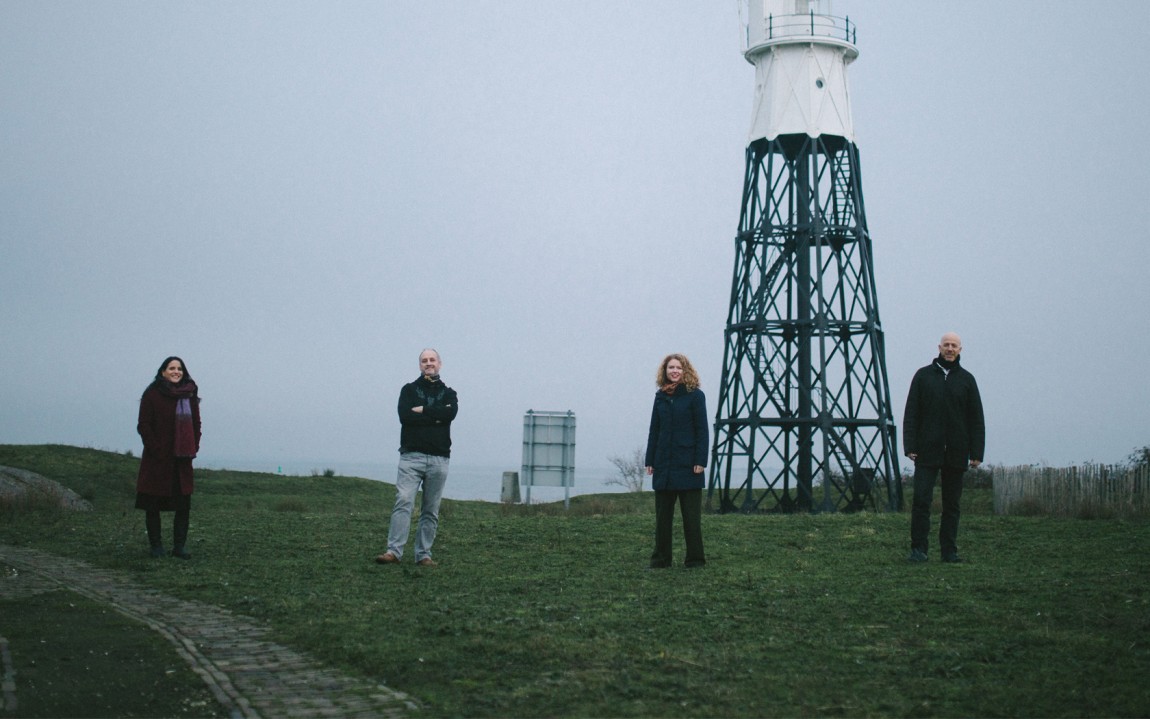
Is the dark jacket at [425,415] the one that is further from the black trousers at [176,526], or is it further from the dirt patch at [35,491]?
the dirt patch at [35,491]

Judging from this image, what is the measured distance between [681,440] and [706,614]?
11.7 ft

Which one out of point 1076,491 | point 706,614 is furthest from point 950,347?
point 1076,491

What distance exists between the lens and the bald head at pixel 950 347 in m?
13.8

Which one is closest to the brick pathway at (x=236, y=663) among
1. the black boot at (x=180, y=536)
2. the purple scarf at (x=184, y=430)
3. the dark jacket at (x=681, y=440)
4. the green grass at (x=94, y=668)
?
the green grass at (x=94, y=668)

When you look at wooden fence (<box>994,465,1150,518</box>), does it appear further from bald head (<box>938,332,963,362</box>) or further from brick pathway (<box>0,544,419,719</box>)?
brick pathway (<box>0,544,419,719</box>)

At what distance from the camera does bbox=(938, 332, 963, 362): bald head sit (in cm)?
1377

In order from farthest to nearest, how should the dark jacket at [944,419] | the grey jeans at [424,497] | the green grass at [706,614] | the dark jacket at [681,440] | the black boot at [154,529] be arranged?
the black boot at [154,529], the grey jeans at [424,497], the dark jacket at [944,419], the dark jacket at [681,440], the green grass at [706,614]

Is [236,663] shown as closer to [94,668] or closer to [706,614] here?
[94,668]

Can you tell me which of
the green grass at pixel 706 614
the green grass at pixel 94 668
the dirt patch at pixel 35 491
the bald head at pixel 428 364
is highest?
the bald head at pixel 428 364

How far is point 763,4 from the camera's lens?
120 ft

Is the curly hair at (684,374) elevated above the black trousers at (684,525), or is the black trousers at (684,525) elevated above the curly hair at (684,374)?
the curly hair at (684,374)

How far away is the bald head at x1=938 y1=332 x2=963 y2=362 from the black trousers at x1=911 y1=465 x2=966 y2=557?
3.92 ft

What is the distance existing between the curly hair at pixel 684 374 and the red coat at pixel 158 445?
18.3 ft

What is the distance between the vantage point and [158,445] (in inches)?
580
